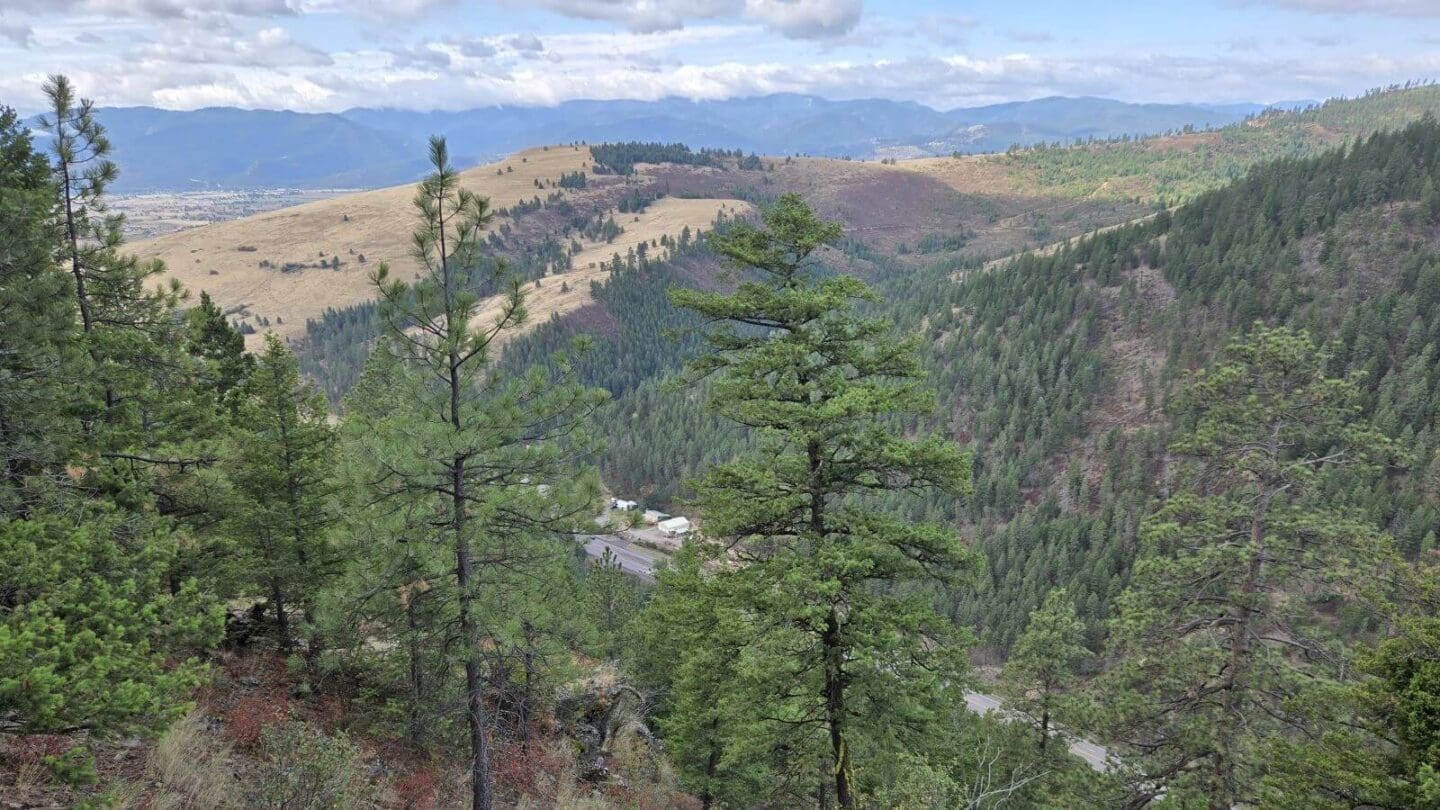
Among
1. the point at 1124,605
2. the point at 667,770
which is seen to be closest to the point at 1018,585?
the point at 667,770

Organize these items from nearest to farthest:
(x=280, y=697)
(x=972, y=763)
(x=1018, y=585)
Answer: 1. (x=280, y=697)
2. (x=972, y=763)
3. (x=1018, y=585)

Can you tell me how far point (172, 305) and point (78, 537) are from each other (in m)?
10.6

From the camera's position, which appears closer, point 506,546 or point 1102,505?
point 506,546

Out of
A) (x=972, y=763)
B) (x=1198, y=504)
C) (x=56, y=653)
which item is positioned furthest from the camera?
(x=972, y=763)

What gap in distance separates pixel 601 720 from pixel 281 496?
1303 cm

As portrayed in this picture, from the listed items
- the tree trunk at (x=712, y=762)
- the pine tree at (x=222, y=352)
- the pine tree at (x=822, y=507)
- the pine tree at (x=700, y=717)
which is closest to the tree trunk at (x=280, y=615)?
the pine tree at (x=222, y=352)

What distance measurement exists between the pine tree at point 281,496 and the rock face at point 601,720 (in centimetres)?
910

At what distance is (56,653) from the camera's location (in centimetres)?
642

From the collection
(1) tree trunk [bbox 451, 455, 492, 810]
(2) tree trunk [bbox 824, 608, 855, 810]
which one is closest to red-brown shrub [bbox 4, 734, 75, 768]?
(1) tree trunk [bbox 451, 455, 492, 810]

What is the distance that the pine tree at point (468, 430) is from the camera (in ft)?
34.3

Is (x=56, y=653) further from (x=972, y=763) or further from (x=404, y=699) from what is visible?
(x=972, y=763)

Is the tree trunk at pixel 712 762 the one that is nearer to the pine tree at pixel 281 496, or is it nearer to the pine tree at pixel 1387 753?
the pine tree at pixel 281 496

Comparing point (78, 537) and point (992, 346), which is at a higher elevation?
point (78, 537)

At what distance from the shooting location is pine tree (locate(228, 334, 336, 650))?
16.5m
